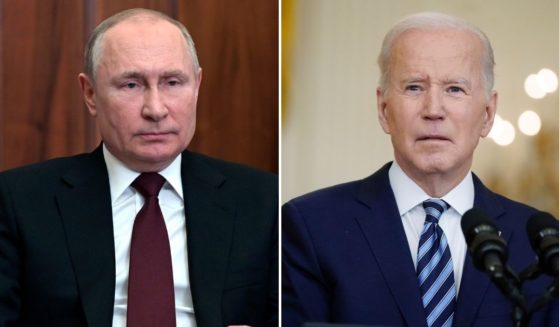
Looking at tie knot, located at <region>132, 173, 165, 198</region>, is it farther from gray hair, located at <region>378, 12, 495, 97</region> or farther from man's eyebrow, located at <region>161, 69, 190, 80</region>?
gray hair, located at <region>378, 12, 495, 97</region>

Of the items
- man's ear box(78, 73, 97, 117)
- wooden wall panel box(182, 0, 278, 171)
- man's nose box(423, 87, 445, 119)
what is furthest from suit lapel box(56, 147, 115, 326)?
man's nose box(423, 87, 445, 119)

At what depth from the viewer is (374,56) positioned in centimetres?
276

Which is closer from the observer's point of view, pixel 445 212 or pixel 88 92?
pixel 445 212

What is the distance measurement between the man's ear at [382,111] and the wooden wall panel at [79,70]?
44 centimetres

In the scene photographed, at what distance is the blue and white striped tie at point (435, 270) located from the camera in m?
2.66

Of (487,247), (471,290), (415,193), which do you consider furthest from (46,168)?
(487,247)

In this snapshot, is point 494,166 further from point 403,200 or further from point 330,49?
point 330,49

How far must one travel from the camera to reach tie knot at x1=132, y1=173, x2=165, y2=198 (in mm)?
2842

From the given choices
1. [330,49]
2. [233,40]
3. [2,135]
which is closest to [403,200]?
[330,49]

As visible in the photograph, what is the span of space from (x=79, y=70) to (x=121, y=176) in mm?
343

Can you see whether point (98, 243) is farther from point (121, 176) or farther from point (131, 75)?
point (131, 75)

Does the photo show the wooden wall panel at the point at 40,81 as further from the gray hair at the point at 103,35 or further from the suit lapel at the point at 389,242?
the suit lapel at the point at 389,242

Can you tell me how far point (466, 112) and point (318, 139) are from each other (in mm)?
399

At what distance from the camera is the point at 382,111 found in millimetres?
2740
